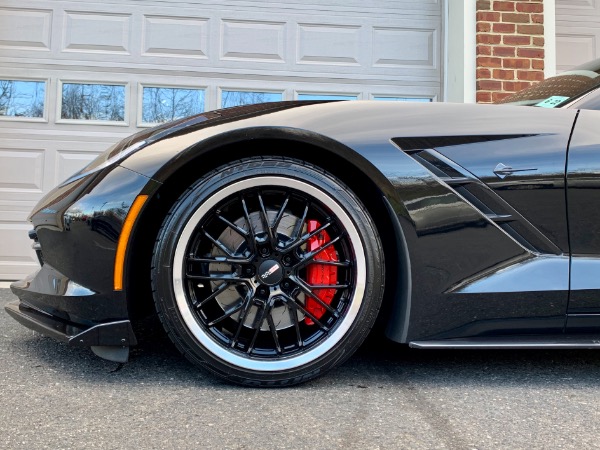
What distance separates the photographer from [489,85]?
13.1 feet

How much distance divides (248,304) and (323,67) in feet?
10.3

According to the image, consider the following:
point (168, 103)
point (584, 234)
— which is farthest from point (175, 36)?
point (584, 234)

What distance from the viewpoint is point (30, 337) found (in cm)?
210

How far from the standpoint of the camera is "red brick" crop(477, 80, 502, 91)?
13.1 feet

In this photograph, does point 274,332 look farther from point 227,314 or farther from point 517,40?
point 517,40

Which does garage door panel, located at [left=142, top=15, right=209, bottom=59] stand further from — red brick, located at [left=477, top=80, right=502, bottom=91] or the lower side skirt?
the lower side skirt

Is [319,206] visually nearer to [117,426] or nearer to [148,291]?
[148,291]

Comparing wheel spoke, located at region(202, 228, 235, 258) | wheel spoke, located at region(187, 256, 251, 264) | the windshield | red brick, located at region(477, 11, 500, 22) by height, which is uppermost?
red brick, located at region(477, 11, 500, 22)

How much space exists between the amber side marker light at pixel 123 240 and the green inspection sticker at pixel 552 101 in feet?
4.44

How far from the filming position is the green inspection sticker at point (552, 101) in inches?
70.0

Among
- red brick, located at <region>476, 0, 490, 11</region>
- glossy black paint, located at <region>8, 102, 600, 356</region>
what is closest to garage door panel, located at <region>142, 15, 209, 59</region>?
red brick, located at <region>476, 0, 490, 11</region>

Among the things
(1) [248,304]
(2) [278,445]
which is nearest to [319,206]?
(1) [248,304]

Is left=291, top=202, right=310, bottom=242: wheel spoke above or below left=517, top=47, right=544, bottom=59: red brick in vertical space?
below

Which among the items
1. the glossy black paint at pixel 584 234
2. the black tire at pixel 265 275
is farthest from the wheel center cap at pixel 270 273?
the glossy black paint at pixel 584 234
